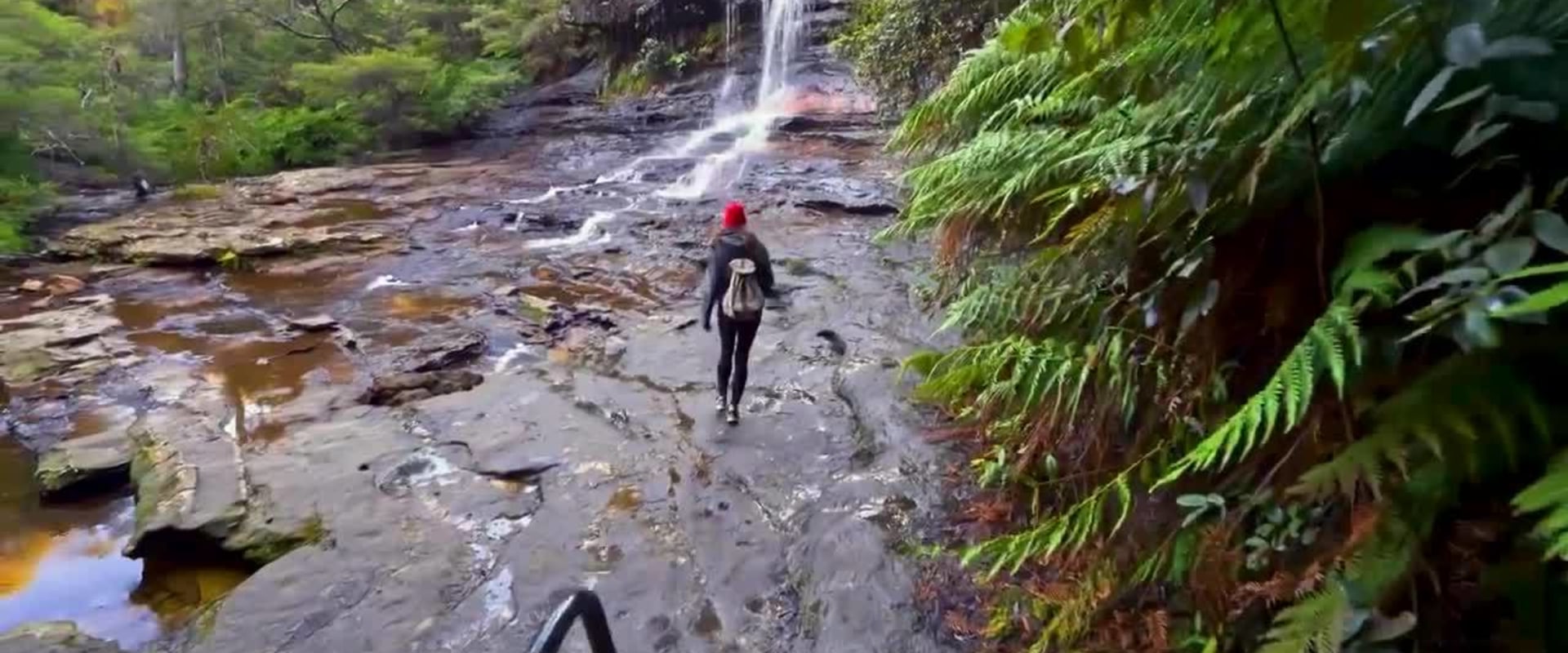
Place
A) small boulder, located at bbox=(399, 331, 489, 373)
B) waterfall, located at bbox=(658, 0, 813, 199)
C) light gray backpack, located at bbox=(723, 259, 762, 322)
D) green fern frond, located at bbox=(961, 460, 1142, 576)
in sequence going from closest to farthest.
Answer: green fern frond, located at bbox=(961, 460, 1142, 576)
light gray backpack, located at bbox=(723, 259, 762, 322)
small boulder, located at bbox=(399, 331, 489, 373)
waterfall, located at bbox=(658, 0, 813, 199)

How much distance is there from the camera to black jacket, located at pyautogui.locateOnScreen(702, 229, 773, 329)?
5852 millimetres

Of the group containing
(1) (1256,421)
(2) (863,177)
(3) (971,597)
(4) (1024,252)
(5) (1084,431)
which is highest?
(1) (1256,421)

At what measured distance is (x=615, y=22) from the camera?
Answer: 2355 centimetres

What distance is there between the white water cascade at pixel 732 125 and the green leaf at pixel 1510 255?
39.1 feet

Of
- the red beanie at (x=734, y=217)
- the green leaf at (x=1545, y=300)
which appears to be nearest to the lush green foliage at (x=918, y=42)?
the red beanie at (x=734, y=217)

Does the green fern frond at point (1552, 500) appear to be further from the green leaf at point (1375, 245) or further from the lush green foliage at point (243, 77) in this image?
the lush green foliage at point (243, 77)

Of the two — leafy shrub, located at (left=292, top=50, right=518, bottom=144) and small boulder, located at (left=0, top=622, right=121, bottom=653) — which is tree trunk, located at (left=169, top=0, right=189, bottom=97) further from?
small boulder, located at (left=0, top=622, right=121, bottom=653)

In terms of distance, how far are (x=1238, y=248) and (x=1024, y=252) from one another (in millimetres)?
1496

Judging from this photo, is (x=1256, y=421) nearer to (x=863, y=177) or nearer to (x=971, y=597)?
(x=971, y=597)

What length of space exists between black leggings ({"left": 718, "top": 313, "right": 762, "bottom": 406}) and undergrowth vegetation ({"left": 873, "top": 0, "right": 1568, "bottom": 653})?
105 inches

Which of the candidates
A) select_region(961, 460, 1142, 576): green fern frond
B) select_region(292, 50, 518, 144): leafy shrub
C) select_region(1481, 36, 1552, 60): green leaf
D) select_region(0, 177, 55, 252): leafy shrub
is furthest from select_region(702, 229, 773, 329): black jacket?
select_region(292, 50, 518, 144): leafy shrub

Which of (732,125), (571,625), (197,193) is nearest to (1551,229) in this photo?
(571,625)

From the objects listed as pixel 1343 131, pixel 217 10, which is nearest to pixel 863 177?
pixel 1343 131

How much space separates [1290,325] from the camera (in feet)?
7.48
